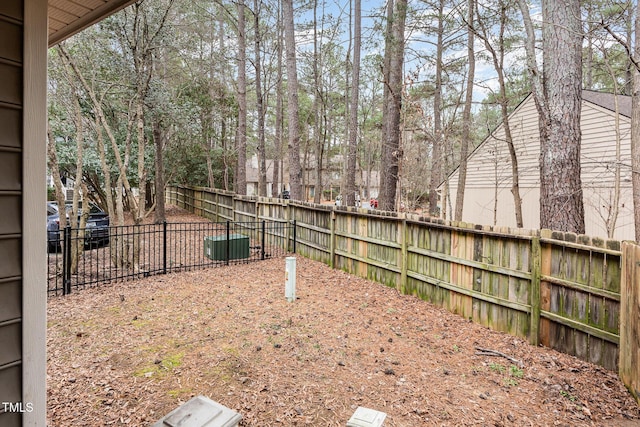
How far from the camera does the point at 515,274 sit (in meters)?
4.11

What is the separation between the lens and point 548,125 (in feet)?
15.1

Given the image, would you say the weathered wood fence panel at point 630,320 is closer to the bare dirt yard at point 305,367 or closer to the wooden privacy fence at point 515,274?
the wooden privacy fence at point 515,274

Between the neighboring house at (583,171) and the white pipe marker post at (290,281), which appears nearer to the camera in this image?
the white pipe marker post at (290,281)

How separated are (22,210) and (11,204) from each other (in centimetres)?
4

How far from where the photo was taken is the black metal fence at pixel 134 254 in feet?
19.0

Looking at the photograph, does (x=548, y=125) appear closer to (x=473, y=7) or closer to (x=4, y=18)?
(x=473, y=7)

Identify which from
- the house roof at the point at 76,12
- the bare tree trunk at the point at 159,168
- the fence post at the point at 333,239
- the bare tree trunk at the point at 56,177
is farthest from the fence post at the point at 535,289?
the bare tree trunk at the point at 159,168

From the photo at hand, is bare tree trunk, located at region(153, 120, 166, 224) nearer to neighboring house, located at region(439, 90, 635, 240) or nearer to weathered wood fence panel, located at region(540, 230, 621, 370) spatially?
neighboring house, located at region(439, 90, 635, 240)

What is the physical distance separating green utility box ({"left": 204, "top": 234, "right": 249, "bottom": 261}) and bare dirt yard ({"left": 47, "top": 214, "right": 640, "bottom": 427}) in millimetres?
2491

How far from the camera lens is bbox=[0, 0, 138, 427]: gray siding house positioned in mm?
1424

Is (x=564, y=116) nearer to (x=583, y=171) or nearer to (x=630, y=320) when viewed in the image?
(x=630, y=320)

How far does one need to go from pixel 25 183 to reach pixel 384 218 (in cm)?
510

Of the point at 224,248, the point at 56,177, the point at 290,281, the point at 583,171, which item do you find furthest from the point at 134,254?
the point at 583,171

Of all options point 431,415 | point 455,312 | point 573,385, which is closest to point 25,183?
point 431,415
